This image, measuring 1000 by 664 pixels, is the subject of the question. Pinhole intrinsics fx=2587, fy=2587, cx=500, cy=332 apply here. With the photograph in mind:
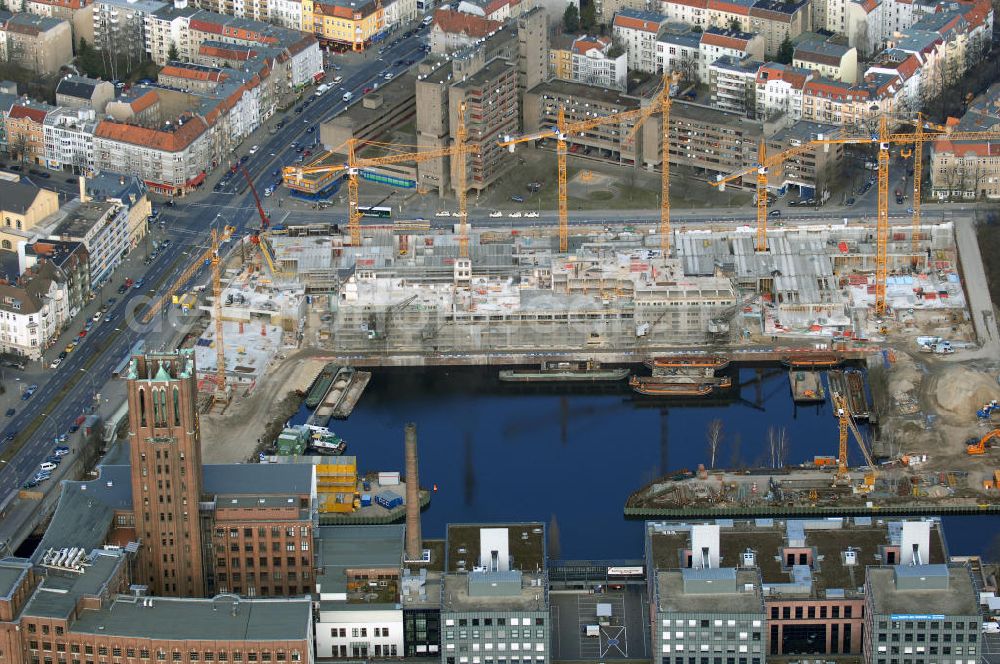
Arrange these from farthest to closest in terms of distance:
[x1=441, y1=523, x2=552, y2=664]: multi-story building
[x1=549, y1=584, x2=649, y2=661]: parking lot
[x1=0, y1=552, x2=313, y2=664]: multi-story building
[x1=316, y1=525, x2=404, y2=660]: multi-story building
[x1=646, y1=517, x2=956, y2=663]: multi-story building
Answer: [x1=316, y1=525, x2=404, y2=660]: multi-story building, [x1=549, y1=584, x2=649, y2=661]: parking lot, [x1=646, y1=517, x2=956, y2=663]: multi-story building, [x1=441, y1=523, x2=552, y2=664]: multi-story building, [x1=0, y1=552, x2=313, y2=664]: multi-story building

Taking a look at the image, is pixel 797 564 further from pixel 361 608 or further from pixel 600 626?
pixel 361 608

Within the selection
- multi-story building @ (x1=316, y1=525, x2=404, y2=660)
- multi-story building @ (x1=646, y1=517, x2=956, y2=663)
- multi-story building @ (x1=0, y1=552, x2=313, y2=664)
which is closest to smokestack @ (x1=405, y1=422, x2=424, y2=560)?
multi-story building @ (x1=316, y1=525, x2=404, y2=660)

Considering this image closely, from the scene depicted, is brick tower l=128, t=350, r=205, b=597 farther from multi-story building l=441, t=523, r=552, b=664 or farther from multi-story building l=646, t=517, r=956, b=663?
multi-story building l=646, t=517, r=956, b=663

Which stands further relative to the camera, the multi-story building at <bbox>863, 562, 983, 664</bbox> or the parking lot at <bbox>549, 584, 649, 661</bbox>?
the parking lot at <bbox>549, 584, 649, 661</bbox>

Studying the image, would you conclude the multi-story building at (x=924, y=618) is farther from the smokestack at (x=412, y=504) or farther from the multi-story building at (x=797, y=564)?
the smokestack at (x=412, y=504)

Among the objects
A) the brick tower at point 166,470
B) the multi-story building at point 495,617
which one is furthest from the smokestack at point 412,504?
the brick tower at point 166,470

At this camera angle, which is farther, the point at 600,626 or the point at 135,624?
the point at 600,626

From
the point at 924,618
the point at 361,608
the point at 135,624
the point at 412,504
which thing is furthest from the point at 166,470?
the point at 924,618
